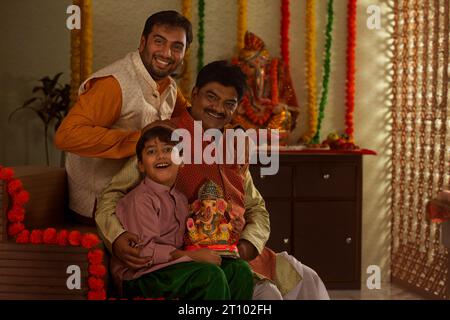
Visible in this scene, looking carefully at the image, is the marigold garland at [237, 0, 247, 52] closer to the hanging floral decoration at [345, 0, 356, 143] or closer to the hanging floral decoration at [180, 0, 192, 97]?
the hanging floral decoration at [180, 0, 192, 97]

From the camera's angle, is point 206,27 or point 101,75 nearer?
point 101,75

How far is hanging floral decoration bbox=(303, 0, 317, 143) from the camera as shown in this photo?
5.61 metres

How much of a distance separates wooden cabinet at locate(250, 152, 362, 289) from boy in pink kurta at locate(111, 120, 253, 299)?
2.78 metres

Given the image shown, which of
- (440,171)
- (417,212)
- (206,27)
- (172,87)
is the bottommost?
(417,212)

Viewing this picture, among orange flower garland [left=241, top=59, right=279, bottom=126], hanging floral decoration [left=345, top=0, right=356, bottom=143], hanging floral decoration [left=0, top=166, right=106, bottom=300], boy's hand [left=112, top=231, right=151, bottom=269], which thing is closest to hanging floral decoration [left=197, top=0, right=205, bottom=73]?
orange flower garland [left=241, top=59, right=279, bottom=126]

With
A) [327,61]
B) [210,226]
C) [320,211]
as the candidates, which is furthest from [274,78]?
[210,226]

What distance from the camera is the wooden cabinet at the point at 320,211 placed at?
5.27 meters

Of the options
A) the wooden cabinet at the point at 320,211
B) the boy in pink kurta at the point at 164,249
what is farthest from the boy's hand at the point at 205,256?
the wooden cabinet at the point at 320,211

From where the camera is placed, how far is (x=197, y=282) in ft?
7.63

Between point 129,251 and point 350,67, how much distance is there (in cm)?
368

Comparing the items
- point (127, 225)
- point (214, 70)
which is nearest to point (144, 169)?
point (127, 225)
